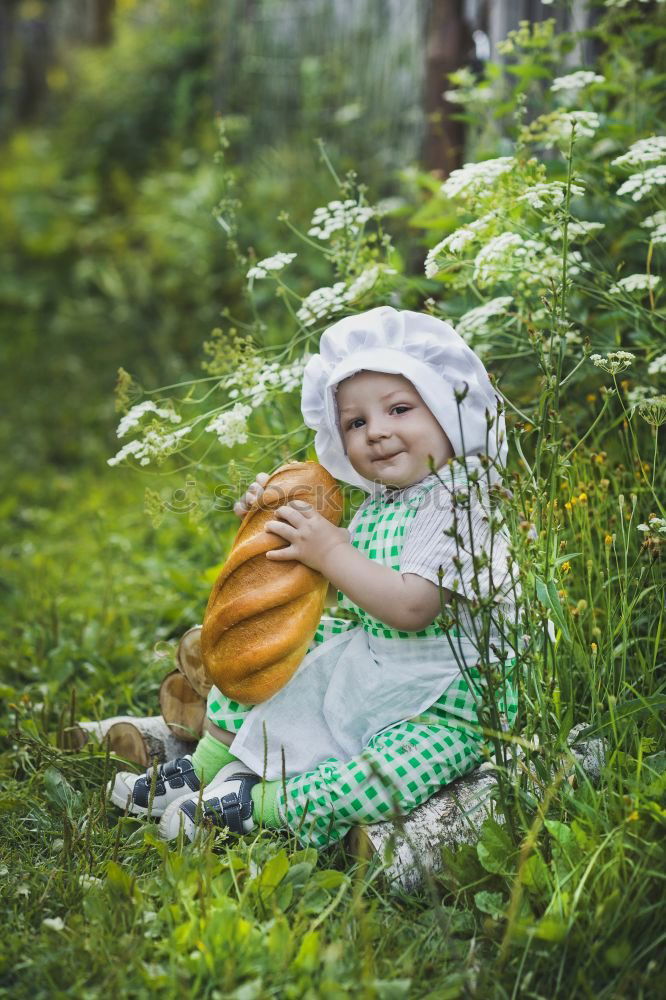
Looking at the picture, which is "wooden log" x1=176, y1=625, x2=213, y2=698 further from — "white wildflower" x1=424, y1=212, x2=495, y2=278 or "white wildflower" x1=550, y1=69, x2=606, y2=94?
"white wildflower" x1=550, y1=69, x2=606, y2=94

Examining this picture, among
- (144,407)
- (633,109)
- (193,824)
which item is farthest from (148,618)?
(633,109)

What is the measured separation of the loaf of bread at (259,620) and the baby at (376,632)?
49 millimetres

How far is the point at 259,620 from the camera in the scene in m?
2.12

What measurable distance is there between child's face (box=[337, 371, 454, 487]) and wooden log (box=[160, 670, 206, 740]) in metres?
0.80

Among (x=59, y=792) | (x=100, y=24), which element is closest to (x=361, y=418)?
(x=59, y=792)

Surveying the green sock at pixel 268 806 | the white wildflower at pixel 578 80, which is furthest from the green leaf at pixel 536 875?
the white wildflower at pixel 578 80

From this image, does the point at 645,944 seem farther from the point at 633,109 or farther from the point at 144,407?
the point at 633,109

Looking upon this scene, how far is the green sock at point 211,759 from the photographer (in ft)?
7.27

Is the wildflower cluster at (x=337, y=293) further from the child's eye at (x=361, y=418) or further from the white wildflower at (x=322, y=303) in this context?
the child's eye at (x=361, y=418)

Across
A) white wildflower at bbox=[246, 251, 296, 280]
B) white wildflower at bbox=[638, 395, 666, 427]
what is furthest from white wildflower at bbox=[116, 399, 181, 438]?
white wildflower at bbox=[638, 395, 666, 427]

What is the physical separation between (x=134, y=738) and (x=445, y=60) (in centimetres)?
298

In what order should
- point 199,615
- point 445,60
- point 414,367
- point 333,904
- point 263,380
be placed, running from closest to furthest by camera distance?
point 333,904 < point 414,367 < point 263,380 < point 199,615 < point 445,60

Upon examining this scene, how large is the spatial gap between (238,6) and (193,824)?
6560 mm

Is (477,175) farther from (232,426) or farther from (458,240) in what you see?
(232,426)
